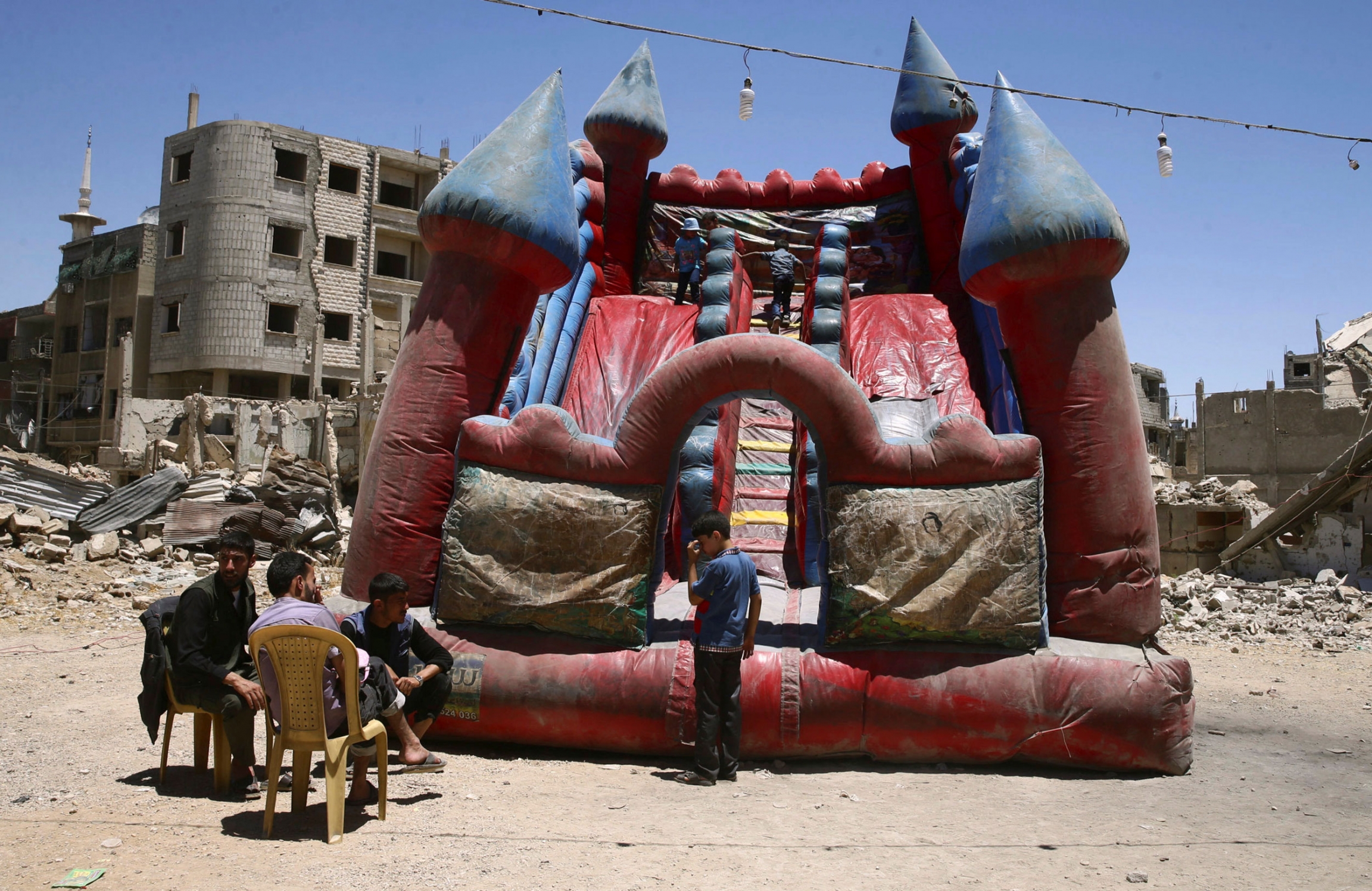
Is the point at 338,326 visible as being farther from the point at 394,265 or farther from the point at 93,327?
the point at 93,327

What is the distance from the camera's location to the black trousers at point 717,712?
4273 millimetres

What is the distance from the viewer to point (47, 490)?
13.1 m

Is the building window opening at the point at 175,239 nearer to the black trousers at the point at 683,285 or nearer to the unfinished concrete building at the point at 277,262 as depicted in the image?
the unfinished concrete building at the point at 277,262

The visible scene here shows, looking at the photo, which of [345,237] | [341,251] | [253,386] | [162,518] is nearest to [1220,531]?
[162,518]

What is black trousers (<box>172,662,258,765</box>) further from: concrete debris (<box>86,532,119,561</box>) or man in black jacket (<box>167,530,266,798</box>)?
concrete debris (<box>86,532,119,561</box>)

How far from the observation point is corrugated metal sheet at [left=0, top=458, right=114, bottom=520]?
1268 centimetres

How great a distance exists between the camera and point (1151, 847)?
138 inches

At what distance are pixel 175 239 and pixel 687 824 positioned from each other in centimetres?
2896

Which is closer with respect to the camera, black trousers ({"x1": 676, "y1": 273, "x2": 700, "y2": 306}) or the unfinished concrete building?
black trousers ({"x1": 676, "y1": 273, "x2": 700, "y2": 306})

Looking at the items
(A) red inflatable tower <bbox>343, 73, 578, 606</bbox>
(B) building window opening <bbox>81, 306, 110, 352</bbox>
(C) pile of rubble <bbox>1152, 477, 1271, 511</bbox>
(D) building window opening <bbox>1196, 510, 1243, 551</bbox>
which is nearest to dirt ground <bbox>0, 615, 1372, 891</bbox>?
(A) red inflatable tower <bbox>343, 73, 578, 606</bbox>

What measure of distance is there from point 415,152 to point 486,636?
2708cm

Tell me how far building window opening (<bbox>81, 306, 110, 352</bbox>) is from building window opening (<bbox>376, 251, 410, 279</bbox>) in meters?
8.09

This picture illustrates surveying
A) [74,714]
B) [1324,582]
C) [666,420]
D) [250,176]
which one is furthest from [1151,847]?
[250,176]

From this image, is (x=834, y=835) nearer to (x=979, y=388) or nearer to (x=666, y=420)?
(x=666, y=420)
